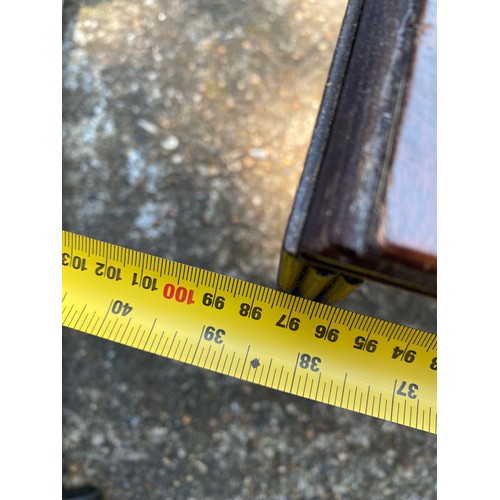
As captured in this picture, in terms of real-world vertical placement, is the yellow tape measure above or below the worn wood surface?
below

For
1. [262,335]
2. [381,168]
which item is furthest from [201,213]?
[381,168]

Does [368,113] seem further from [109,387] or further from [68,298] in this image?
[109,387]

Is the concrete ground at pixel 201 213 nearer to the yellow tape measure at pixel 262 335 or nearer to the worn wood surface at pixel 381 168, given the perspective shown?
the yellow tape measure at pixel 262 335

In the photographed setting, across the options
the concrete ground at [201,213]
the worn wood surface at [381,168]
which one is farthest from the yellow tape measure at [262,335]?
the concrete ground at [201,213]

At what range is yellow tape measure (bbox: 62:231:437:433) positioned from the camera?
113 cm

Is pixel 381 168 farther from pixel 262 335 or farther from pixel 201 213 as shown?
pixel 201 213

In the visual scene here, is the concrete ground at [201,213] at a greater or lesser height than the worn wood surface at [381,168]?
lesser

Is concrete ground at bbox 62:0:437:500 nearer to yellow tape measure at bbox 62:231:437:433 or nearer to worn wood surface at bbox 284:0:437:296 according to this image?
yellow tape measure at bbox 62:231:437:433

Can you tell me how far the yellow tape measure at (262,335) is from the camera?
113cm

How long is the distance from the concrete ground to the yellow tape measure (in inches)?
27.7

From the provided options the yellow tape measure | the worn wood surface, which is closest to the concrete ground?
the yellow tape measure

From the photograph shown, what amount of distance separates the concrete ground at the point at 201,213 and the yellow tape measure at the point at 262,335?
27.7 inches

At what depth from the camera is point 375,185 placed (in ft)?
2.20

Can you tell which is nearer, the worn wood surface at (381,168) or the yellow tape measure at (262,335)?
the worn wood surface at (381,168)
